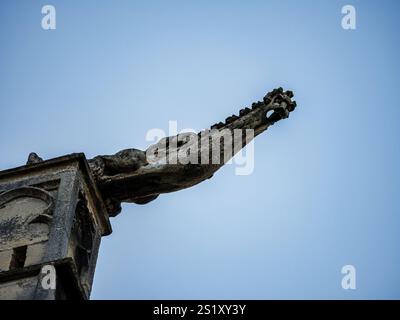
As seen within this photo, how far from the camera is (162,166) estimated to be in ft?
37.4

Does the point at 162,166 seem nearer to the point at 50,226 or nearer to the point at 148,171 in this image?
the point at 148,171

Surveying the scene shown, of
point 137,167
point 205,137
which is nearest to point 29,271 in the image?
point 137,167

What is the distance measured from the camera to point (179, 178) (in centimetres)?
1141

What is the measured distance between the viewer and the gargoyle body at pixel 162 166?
11.4 metres

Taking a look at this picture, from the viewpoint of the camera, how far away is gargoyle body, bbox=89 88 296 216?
11359 mm
